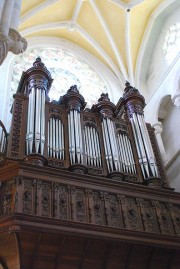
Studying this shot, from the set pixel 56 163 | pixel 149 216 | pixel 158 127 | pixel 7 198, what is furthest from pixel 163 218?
pixel 158 127

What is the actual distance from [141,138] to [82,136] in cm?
154

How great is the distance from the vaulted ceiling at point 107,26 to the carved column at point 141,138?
13.4 ft

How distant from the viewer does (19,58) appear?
44.0 ft

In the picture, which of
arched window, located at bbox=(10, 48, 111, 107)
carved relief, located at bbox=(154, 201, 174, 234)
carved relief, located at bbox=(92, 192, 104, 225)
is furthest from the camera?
arched window, located at bbox=(10, 48, 111, 107)

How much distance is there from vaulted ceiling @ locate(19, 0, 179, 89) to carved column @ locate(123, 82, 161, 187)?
161 inches

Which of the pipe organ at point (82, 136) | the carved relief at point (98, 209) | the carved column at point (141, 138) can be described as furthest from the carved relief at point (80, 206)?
the carved column at point (141, 138)

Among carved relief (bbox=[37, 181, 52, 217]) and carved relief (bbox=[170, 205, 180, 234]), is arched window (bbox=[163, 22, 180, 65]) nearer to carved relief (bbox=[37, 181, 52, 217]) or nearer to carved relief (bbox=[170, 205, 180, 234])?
carved relief (bbox=[170, 205, 180, 234])

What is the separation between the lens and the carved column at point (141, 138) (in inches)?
338

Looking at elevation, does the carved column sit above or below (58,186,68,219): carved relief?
above

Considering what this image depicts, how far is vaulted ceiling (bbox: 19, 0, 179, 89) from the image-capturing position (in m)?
14.2

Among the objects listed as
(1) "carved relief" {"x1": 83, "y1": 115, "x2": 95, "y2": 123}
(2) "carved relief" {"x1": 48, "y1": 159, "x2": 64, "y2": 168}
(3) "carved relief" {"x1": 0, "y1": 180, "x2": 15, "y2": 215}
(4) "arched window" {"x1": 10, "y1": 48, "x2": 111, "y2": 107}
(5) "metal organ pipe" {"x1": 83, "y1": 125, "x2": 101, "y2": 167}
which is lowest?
(3) "carved relief" {"x1": 0, "y1": 180, "x2": 15, "y2": 215}

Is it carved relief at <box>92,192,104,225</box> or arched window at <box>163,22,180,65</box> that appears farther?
arched window at <box>163,22,180,65</box>

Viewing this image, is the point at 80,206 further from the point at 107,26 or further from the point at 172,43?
the point at 107,26

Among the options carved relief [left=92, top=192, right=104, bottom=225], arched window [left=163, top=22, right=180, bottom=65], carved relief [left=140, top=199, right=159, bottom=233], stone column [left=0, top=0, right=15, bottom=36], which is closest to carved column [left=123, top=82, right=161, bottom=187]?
carved relief [left=140, top=199, right=159, bottom=233]
